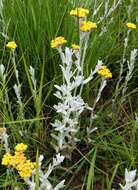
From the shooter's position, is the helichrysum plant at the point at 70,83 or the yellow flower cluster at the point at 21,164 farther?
the helichrysum plant at the point at 70,83

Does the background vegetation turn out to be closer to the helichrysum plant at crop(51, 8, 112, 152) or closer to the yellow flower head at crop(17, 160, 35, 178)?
the helichrysum plant at crop(51, 8, 112, 152)

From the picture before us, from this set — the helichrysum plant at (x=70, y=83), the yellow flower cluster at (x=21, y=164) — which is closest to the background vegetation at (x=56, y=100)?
the helichrysum plant at (x=70, y=83)

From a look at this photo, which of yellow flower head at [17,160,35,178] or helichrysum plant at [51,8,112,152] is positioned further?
helichrysum plant at [51,8,112,152]

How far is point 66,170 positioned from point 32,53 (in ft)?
1.75

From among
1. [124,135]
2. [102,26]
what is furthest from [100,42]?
[124,135]

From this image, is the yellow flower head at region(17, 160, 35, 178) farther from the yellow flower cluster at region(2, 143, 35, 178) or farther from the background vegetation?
the background vegetation

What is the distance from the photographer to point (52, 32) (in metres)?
1.75

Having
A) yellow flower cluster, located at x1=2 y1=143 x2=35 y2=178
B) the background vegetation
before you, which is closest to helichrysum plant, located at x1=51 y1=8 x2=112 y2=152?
the background vegetation

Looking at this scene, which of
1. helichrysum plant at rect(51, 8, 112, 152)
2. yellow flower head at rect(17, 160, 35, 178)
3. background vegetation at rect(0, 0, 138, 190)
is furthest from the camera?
background vegetation at rect(0, 0, 138, 190)

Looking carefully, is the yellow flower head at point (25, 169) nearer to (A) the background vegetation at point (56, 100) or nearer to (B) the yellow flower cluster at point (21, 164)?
(B) the yellow flower cluster at point (21, 164)

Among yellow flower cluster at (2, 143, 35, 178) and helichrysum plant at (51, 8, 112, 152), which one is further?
helichrysum plant at (51, 8, 112, 152)

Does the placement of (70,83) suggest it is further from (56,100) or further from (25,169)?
(25,169)

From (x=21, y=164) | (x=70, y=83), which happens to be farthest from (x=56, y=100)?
(x=21, y=164)

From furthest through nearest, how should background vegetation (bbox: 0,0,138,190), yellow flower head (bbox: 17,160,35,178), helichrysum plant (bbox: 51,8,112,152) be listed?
background vegetation (bbox: 0,0,138,190)
helichrysum plant (bbox: 51,8,112,152)
yellow flower head (bbox: 17,160,35,178)
